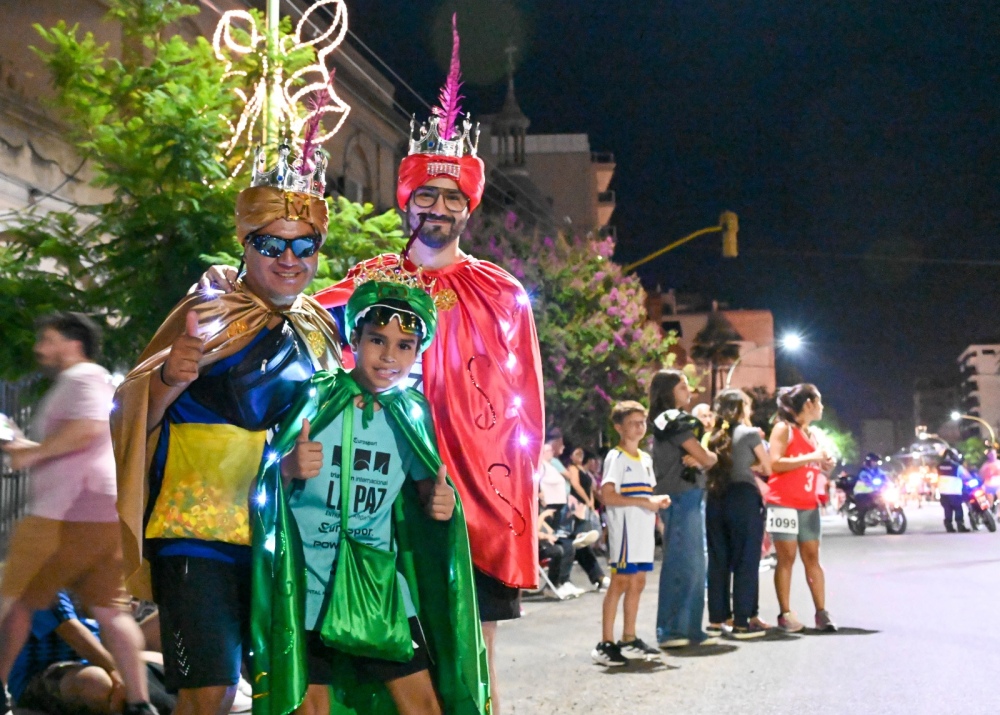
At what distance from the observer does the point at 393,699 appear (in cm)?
421

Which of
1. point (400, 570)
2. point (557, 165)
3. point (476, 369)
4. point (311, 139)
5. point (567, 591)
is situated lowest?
point (567, 591)

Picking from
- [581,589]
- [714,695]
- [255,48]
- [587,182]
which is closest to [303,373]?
[714,695]

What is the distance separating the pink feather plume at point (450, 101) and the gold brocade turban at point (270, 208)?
26.0 inches

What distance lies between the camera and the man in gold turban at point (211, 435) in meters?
3.92

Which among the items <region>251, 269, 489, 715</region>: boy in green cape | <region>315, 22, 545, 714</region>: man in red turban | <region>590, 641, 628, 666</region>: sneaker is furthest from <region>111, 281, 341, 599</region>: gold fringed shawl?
<region>590, 641, 628, 666</region>: sneaker

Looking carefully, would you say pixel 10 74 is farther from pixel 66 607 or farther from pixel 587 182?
pixel 587 182

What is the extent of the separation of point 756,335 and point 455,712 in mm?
118450

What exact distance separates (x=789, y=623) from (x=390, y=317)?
6.97 meters

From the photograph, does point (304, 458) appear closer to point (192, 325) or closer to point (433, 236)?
point (192, 325)

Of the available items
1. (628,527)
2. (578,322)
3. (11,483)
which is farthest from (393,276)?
(578,322)

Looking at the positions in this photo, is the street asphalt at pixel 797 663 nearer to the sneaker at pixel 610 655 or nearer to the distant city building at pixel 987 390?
the sneaker at pixel 610 655

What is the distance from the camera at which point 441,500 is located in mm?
4086

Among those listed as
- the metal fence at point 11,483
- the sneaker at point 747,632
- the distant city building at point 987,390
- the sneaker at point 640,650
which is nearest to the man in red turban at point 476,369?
the sneaker at point 640,650

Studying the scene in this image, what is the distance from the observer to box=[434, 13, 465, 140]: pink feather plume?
462cm
